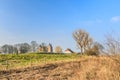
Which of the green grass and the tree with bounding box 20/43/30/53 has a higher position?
the tree with bounding box 20/43/30/53

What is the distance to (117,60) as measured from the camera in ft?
37.4

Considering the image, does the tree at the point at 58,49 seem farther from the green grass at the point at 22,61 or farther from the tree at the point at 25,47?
the green grass at the point at 22,61

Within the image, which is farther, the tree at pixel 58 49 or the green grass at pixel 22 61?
the tree at pixel 58 49

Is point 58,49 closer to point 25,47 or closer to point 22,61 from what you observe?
point 25,47

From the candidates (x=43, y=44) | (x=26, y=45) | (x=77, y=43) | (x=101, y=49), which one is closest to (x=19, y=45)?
(x=26, y=45)

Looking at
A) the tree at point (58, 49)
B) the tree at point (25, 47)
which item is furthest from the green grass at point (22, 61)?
the tree at point (58, 49)

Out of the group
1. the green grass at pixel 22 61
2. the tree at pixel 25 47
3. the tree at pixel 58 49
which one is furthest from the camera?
the tree at pixel 58 49

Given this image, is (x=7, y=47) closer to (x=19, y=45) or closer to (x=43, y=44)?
(x=19, y=45)

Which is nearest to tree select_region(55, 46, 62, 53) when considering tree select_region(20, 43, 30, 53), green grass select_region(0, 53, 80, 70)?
tree select_region(20, 43, 30, 53)

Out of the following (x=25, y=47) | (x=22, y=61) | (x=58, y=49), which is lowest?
(x=22, y=61)

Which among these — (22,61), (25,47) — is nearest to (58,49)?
(25,47)

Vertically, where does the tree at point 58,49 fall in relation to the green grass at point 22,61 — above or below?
above

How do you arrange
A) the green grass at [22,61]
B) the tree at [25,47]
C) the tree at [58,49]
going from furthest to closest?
1. the tree at [58,49]
2. the tree at [25,47]
3. the green grass at [22,61]

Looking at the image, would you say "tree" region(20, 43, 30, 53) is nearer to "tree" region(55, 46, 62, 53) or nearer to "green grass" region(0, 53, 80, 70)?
"tree" region(55, 46, 62, 53)
